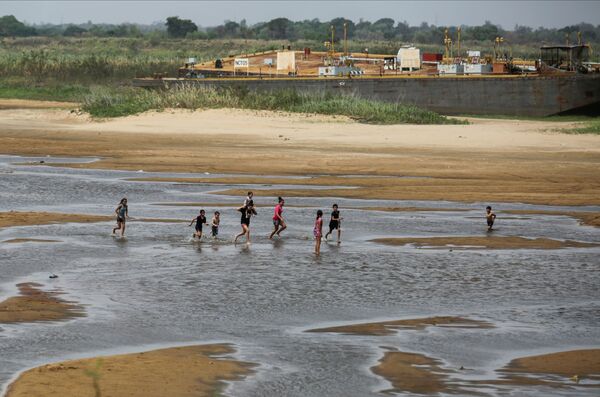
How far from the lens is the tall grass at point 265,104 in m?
62.7

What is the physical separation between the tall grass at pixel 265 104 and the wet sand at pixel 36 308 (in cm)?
4124

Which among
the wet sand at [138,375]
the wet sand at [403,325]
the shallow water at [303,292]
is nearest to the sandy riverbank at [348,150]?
the shallow water at [303,292]

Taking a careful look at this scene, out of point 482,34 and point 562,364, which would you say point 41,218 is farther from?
point 482,34

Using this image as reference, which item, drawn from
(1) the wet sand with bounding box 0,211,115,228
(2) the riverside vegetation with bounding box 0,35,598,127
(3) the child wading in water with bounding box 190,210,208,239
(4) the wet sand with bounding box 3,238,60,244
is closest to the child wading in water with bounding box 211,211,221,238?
(3) the child wading in water with bounding box 190,210,208,239

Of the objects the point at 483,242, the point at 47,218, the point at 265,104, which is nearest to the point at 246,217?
the point at 483,242

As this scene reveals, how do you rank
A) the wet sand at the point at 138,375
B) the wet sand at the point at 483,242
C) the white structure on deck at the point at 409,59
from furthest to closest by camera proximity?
the white structure on deck at the point at 409,59 < the wet sand at the point at 483,242 < the wet sand at the point at 138,375

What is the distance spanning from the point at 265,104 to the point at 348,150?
16.3 meters

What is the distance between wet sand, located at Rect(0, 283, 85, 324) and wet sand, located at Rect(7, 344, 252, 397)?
294cm

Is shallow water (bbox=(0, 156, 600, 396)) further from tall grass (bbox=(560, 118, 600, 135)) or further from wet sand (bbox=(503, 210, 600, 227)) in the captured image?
tall grass (bbox=(560, 118, 600, 135))

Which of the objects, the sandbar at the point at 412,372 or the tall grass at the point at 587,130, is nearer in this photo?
the sandbar at the point at 412,372

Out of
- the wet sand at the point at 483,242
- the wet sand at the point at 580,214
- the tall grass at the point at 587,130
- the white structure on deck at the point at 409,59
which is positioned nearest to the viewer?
the wet sand at the point at 483,242

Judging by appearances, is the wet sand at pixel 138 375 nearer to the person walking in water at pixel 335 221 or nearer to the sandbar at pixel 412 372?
the sandbar at pixel 412 372

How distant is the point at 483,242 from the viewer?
95.2ft

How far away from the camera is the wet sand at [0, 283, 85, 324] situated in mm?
20016
